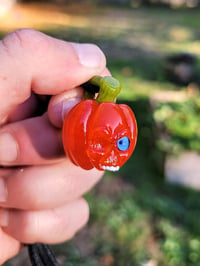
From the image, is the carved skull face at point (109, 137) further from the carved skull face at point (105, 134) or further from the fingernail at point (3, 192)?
the fingernail at point (3, 192)

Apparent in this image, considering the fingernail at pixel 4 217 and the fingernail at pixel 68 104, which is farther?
the fingernail at pixel 4 217

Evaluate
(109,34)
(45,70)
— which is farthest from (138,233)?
(109,34)

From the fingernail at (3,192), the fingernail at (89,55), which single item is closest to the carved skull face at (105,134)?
the fingernail at (89,55)

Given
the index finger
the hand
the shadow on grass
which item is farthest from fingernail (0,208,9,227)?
the shadow on grass

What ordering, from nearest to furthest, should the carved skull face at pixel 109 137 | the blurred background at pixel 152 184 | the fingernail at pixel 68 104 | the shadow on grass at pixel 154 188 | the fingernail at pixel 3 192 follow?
the carved skull face at pixel 109 137 < the fingernail at pixel 68 104 < the fingernail at pixel 3 192 < the blurred background at pixel 152 184 < the shadow on grass at pixel 154 188

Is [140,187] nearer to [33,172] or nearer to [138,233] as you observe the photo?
[138,233]

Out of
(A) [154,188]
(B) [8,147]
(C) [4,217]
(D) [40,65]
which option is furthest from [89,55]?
(A) [154,188]
